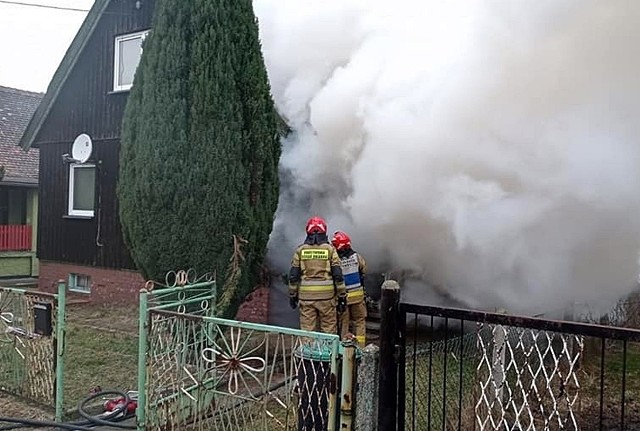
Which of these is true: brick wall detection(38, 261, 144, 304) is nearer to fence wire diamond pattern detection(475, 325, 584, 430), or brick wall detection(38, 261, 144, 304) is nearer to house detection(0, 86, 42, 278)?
house detection(0, 86, 42, 278)

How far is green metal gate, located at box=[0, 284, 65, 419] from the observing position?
5449 millimetres

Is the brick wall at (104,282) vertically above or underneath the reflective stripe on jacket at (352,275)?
underneath

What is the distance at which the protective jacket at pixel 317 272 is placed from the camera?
6469mm

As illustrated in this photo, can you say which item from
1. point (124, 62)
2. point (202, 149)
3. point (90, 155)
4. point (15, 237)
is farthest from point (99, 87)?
point (15, 237)

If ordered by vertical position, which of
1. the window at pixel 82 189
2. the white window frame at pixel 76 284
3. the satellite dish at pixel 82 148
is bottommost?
the white window frame at pixel 76 284

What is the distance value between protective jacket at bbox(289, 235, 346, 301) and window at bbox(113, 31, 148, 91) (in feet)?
21.8

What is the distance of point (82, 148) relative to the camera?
11945mm

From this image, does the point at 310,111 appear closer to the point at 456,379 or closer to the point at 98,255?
the point at 456,379

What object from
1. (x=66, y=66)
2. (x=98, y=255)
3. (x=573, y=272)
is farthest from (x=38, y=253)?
(x=573, y=272)

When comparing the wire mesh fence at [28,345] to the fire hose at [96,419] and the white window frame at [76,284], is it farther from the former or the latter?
the white window frame at [76,284]

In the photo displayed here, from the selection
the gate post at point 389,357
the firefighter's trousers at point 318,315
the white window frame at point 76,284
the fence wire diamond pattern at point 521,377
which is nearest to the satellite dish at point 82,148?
the white window frame at point 76,284

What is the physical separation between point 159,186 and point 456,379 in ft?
12.5

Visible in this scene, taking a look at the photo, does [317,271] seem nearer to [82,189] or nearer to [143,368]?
[143,368]

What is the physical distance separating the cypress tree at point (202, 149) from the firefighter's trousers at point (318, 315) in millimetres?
778
